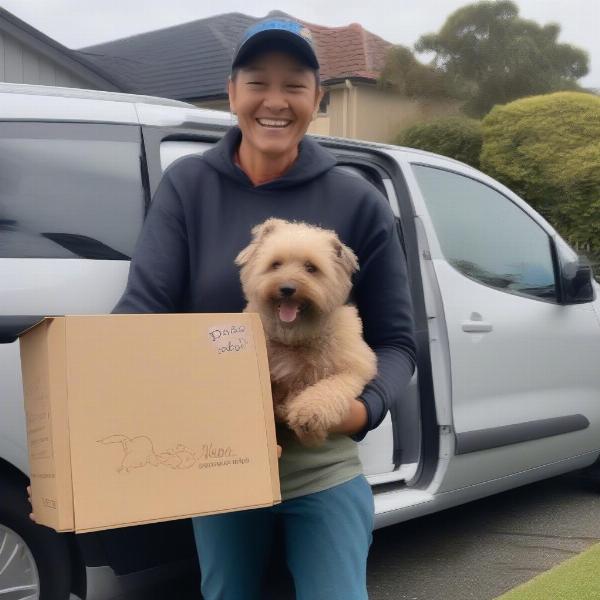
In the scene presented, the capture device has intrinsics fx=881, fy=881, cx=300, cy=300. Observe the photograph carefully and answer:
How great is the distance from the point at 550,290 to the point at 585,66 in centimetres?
2232

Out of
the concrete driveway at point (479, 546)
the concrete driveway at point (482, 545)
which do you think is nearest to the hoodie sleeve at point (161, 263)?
the concrete driveway at point (479, 546)

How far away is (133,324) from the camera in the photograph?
1.78m

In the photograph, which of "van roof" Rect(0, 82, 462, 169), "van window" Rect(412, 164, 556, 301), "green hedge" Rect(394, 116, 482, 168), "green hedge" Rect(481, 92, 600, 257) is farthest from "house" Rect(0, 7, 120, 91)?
"van roof" Rect(0, 82, 462, 169)

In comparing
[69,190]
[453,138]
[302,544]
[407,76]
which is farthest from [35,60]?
[302,544]

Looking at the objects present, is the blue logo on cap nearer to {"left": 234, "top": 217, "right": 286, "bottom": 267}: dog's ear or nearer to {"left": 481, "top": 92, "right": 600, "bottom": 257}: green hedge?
{"left": 234, "top": 217, "right": 286, "bottom": 267}: dog's ear

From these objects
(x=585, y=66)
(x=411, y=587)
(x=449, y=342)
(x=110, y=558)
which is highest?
(x=585, y=66)

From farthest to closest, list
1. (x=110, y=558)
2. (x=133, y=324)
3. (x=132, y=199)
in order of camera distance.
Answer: (x=132, y=199)
(x=110, y=558)
(x=133, y=324)

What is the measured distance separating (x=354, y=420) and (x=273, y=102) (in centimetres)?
76

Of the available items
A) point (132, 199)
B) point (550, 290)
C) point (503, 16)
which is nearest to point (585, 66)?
point (503, 16)

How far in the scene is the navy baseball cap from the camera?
205cm

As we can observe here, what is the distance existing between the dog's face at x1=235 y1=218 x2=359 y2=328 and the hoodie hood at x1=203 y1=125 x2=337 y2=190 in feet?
0.36

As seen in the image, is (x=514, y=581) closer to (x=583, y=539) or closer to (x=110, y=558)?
(x=583, y=539)

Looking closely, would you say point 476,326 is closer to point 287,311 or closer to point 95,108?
point 95,108

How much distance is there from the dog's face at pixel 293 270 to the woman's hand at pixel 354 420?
0.24 metres
